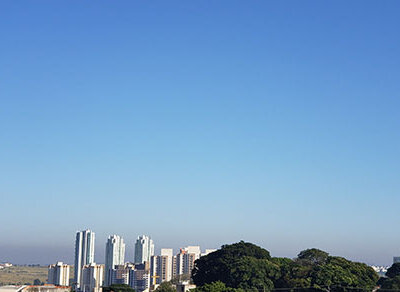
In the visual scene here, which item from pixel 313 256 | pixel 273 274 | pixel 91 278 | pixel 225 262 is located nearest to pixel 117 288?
pixel 225 262

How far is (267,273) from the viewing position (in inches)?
2662

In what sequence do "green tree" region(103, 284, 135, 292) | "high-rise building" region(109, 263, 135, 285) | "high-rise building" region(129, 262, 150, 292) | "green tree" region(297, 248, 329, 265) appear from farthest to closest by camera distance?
"high-rise building" region(109, 263, 135, 285)
"high-rise building" region(129, 262, 150, 292)
"green tree" region(297, 248, 329, 265)
"green tree" region(103, 284, 135, 292)

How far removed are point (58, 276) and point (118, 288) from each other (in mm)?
71818

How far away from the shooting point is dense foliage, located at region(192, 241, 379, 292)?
200 ft

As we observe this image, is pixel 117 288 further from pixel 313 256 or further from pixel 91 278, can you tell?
pixel 91 278

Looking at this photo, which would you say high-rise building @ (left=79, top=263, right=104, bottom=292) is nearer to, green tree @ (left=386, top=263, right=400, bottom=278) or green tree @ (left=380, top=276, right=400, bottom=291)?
green tree @ (left=386, top=263, right=400, bottom=278)

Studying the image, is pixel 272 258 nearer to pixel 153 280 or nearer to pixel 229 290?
pixel 229 290

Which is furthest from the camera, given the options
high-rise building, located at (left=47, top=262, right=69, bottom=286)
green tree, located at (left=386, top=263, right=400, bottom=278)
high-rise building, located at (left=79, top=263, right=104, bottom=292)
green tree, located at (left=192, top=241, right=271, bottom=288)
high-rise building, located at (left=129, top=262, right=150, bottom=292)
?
high-rise building, located at (left=129, top=262, right=150, bottom=292)

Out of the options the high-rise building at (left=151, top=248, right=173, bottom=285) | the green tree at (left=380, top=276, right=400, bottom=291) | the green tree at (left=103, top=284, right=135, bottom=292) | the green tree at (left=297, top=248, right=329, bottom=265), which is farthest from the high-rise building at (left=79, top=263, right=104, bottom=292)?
the green tree at (left=380, top=276, right=400, bottom=291)

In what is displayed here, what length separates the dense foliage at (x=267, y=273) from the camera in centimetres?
6081

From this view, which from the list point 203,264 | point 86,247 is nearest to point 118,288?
point 203,264

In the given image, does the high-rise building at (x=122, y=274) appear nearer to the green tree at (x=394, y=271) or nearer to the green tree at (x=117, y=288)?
the green tree at (x=117, y=288)

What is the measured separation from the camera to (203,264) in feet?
247

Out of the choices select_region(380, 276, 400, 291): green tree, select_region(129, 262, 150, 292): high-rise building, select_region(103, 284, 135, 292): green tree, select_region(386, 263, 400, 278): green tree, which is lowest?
select_region(129, 262, 150, 292): high-rise building
